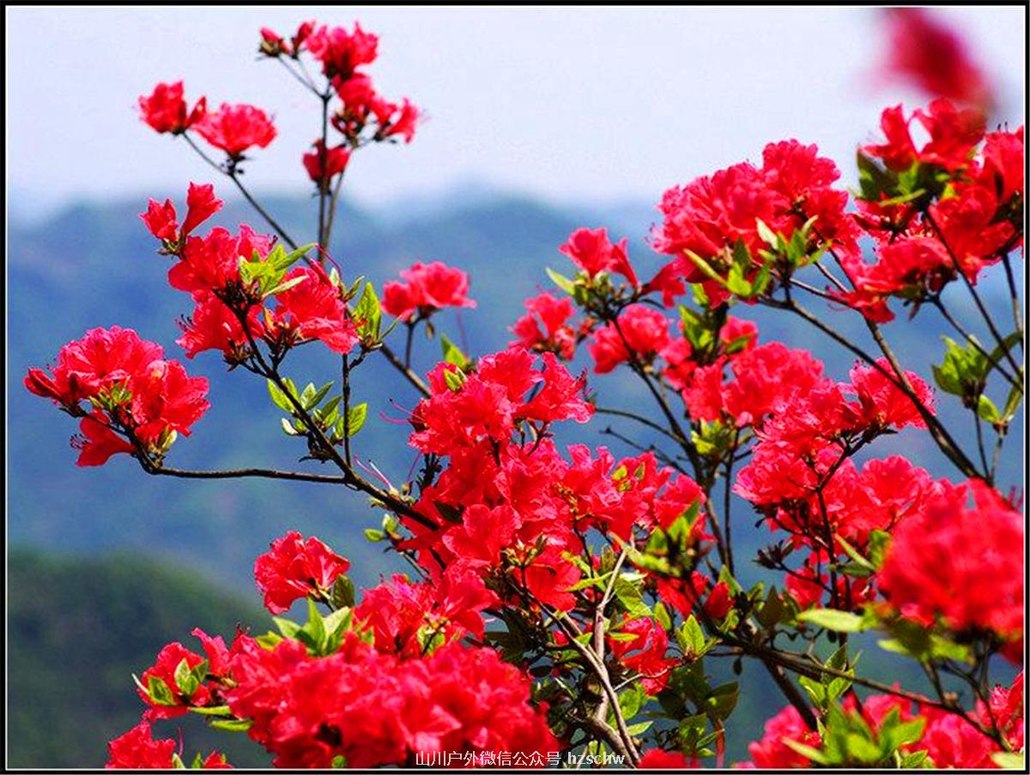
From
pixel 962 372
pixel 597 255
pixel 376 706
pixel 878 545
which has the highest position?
pixel 597 255

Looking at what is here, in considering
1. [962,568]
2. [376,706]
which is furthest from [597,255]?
[962,568]

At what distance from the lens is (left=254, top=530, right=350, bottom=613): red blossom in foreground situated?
210 centimetres

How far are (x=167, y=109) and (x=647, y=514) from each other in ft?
7.22

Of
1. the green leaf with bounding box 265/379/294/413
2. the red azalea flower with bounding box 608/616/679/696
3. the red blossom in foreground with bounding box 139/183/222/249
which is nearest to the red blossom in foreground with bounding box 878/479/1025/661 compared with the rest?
the red azalea flower with bounding box 608/616/679/696

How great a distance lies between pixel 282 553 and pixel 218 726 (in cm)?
48

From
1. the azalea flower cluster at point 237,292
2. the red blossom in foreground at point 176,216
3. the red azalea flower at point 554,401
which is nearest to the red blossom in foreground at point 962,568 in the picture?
the red azalea flower at point 554,401

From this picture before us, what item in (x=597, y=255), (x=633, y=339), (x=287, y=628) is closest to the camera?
(x=287, y=628)

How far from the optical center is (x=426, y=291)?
3.43 metres

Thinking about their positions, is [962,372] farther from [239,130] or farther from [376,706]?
[239,130]

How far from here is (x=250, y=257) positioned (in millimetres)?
2076

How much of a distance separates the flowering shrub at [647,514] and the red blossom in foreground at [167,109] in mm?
1385

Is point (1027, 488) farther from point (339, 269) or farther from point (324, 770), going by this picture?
point (339, 269)

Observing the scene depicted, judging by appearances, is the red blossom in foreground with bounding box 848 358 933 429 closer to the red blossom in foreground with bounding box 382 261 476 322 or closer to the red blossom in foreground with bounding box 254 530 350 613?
the red blossom in foreground with bounding box 254 530 350 613

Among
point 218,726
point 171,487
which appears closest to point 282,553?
point 218,726
